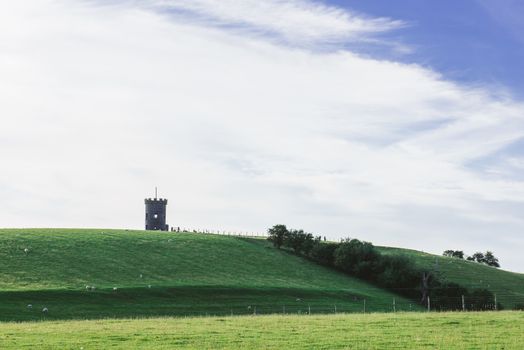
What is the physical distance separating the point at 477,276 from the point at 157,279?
209 ft

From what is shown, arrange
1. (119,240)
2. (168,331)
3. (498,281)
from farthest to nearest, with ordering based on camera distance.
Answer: (498,281), (119,240), (168,331)

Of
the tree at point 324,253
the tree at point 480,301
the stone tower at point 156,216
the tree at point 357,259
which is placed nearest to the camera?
the tree at point 480,301

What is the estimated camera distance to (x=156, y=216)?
514 feet

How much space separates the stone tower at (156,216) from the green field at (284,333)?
10936 centimetres

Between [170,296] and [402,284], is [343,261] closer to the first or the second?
[402,284]

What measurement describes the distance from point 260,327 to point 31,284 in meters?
41.0

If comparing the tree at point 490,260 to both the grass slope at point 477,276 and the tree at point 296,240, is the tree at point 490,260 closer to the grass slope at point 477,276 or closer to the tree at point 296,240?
the grass slope at point 477,276

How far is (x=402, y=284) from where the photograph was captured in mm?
101688

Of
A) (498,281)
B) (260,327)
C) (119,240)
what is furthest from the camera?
(498,281)

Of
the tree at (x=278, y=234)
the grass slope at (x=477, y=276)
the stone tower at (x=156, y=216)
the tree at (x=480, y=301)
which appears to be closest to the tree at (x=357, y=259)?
the grass slope at (x=477, y=276)

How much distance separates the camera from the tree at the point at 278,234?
125188mm

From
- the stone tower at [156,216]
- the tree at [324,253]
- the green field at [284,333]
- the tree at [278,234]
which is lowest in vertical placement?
the green field at [284,333]

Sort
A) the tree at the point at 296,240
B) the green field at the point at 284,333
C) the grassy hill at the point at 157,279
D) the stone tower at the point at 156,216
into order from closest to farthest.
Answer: the green field at the point at 284,333
the grassy hill at the point at 157,279
the tree at the point at 296,240
the stone tower at the point at 156,216

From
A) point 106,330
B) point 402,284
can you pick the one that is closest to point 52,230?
point 402,284
